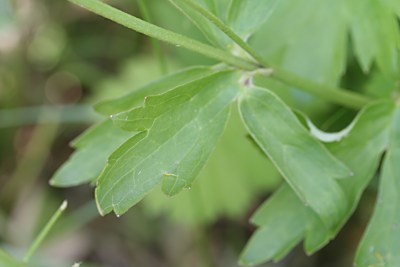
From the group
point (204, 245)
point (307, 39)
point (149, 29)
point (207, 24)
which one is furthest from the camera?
point (204, 245)

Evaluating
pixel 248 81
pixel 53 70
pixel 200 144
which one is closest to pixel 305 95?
pixel 248 81

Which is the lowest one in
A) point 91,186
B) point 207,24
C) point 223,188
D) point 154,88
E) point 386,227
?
point 91,186

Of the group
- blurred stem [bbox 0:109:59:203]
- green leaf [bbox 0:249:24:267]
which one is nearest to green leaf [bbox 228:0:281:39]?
green leaf [bbox 0:249:24:267]

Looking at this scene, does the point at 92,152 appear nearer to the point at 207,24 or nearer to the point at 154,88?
the point at 154,88

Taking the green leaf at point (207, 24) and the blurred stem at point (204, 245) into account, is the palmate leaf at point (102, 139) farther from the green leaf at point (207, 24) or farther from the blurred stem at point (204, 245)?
the blurred stem at point (204, 245)

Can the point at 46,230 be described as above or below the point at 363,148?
below

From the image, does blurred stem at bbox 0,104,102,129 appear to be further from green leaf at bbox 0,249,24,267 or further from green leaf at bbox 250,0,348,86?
green leaf at bbox 0,249,24,267

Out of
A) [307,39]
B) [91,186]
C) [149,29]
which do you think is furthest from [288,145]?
[91,186]
